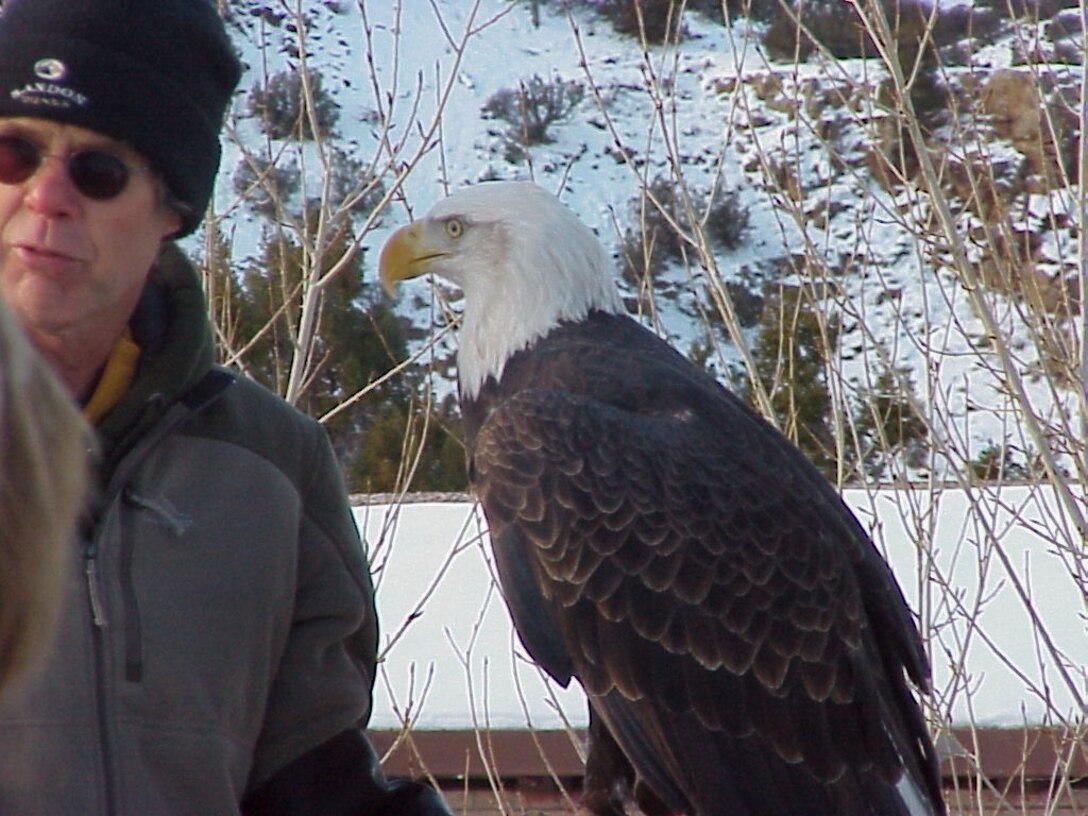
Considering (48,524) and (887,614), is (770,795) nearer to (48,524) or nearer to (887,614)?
(887,614)

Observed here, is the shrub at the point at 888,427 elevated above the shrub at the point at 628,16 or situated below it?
below

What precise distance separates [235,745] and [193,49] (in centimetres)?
95

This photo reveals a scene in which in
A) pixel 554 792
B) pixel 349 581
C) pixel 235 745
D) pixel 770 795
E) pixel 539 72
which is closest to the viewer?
pixel 235 745

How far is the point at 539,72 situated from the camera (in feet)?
101

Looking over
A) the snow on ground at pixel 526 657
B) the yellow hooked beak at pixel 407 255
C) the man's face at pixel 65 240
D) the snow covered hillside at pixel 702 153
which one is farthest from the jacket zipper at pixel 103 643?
the snow covered hillside at pixel 702 153

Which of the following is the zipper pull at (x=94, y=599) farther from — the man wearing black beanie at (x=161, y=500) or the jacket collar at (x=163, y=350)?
the jacket collar at (x=163, y=350)

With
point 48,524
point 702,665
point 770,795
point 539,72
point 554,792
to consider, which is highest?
point 539,72

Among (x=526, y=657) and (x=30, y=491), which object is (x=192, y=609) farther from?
(x=526, y=657)

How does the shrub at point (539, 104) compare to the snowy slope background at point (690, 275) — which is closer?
the snowy slope background at point (690, 275)

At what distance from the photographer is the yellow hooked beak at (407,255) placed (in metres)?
4.68

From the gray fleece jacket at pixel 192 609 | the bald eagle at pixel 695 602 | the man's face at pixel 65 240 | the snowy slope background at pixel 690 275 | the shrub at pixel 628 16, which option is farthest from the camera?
the shrub at pixel 628 16

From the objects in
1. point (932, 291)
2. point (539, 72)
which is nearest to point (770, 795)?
point (932, 291)

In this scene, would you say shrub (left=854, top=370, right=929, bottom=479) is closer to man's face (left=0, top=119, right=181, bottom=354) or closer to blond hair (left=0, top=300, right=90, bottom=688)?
man's face (left=0, top=119, right=181, bottom=354)

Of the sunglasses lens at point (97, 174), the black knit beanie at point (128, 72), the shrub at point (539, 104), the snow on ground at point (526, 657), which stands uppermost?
the shrub at point (539, 104)
